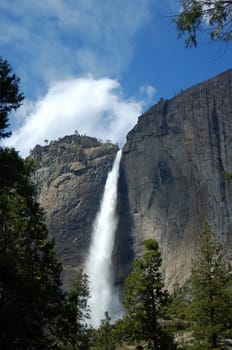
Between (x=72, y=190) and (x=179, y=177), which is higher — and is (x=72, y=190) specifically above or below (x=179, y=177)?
above

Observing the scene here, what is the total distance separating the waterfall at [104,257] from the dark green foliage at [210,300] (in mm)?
57969

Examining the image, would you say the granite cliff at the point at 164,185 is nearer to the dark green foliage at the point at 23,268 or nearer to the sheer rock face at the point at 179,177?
the sheer rock face at the point at 179,177

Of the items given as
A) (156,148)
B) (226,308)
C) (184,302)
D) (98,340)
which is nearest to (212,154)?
(156,148)

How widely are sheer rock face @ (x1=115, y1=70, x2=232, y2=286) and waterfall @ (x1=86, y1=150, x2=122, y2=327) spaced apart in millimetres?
2020

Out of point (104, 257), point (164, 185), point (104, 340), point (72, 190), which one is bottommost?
point (104, 340)

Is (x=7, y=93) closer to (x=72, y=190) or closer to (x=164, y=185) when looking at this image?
(x=164, y=185)

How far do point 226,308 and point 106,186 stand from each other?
254 ft

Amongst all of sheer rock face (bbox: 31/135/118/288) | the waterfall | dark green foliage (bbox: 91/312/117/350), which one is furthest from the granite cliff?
dark green foliage (bbox: 91/312/117/350)

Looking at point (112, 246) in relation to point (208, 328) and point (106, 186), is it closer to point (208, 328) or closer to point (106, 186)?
point (106, 186)

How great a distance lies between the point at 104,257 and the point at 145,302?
7133cm

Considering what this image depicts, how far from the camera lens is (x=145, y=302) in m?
19.5

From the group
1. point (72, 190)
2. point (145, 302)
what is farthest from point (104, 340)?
point (72, 190)

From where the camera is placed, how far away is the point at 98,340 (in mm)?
39344

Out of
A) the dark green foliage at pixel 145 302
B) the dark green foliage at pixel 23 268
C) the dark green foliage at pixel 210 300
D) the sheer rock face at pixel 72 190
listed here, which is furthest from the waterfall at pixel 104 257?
the dark green foliage at pixel 23 268
